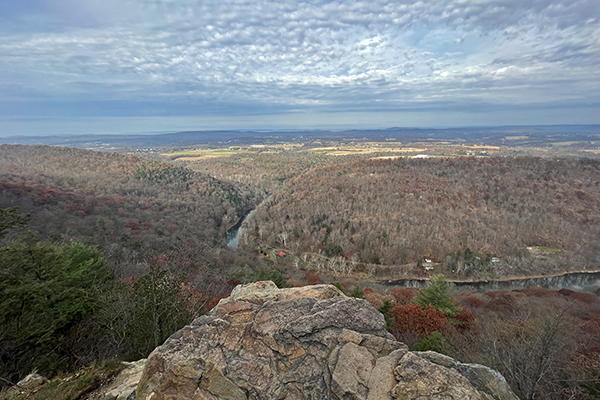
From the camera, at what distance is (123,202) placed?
73.3 meters

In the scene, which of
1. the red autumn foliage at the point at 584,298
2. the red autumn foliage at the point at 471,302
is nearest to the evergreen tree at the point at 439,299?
the red autumn foliage at the point at 471,302

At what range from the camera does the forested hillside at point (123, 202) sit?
4478cm

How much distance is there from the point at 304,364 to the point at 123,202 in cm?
8050

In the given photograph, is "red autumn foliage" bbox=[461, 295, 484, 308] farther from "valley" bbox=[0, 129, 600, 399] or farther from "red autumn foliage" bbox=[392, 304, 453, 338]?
"red autumn foliage" bbox=[392, 304, 453, 338]

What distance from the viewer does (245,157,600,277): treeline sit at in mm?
68188

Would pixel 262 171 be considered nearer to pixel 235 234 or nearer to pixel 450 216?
pixel 235 234

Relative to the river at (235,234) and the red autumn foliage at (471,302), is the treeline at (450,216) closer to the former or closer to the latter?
the river at (235,234)

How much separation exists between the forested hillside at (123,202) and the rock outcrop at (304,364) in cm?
2603

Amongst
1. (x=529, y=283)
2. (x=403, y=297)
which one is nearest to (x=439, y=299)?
(x=403, y=297)

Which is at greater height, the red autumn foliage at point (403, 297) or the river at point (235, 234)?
the red autumn foliage at point (403, 297)

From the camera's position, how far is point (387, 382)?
6.50m

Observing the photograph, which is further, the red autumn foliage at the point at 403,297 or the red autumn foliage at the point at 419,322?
the red autumn foliage at the point at 403,297

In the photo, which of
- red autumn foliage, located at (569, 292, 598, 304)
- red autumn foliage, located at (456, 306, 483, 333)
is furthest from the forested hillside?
red autumn foliage, located at (569, 292, 598, 304)

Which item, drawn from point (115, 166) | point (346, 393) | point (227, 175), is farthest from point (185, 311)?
point (227, 175)
